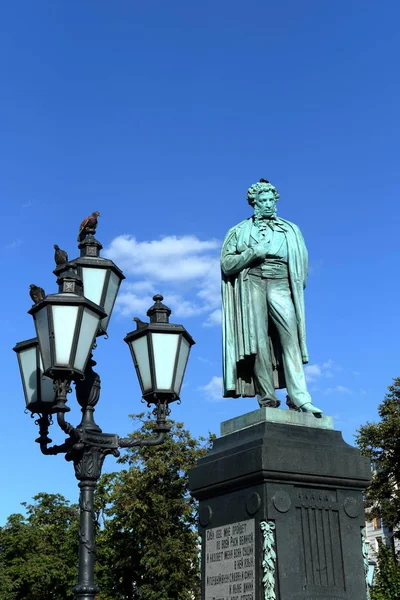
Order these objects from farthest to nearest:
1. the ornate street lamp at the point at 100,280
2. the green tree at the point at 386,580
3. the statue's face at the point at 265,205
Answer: the green tree at the point at 386,580
the statue's face at the point at 265,205
the ornate street lamp at the point at 100,280

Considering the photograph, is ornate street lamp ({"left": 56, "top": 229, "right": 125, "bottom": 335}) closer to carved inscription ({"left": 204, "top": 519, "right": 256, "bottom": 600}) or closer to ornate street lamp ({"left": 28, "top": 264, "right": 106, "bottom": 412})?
ornate street lamp ({"left": 28, "top": 264, "right": 106, "bottom": 412})

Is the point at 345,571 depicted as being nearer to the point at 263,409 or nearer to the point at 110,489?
the point at 263,409

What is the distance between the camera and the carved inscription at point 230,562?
334 inches

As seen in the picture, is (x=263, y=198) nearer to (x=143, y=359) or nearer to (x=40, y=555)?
(x=143, y=359)

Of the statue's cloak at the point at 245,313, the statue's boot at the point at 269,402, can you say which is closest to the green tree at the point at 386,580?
the statue's cloak at the point at 245,313

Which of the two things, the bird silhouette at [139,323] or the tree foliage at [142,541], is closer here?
the bird silhouette at [139,323]

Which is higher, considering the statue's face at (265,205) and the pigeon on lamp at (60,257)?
the statue's face at (265,205)

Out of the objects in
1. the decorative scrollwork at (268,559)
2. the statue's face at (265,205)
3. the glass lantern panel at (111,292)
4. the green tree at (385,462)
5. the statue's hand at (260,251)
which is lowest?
the decorative scrollwork at (268,559)

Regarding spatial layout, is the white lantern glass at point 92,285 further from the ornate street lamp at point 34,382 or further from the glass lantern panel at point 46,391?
the glass lantern panel at point 46,391

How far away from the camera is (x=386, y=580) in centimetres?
2742

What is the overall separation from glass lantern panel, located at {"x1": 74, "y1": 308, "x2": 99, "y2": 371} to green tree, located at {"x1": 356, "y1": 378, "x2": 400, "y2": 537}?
32.3 m

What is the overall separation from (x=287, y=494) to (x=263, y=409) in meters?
1.06

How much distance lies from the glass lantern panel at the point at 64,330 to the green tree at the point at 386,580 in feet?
71.9

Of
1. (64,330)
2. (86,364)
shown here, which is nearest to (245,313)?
(86,364)
